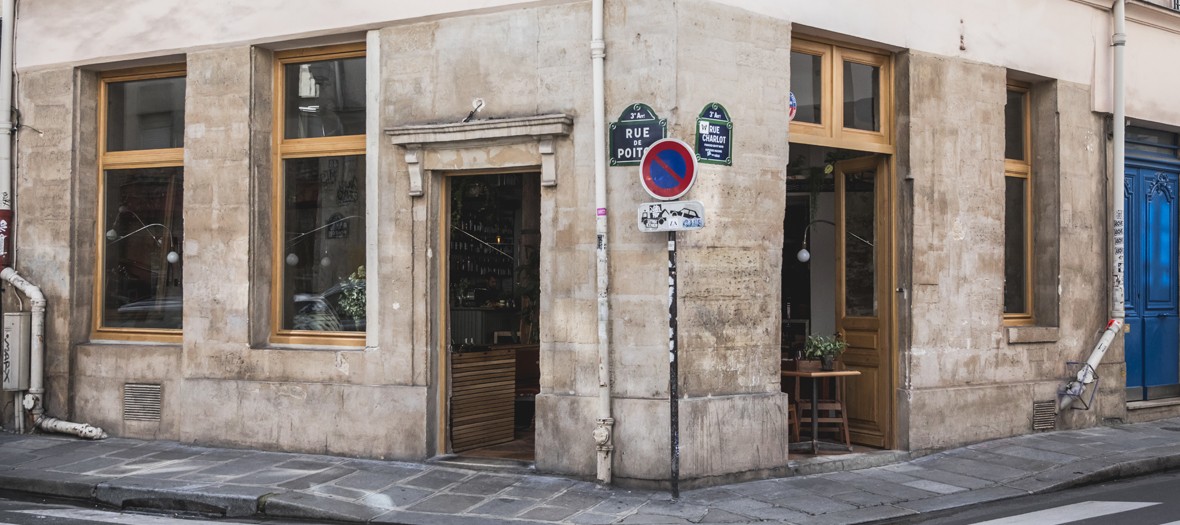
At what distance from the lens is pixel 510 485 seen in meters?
8.88

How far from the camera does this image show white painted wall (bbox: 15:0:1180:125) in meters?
10.1

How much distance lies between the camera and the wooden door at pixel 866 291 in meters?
10.7

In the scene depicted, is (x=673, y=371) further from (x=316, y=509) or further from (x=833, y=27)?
(x=833, y=27)

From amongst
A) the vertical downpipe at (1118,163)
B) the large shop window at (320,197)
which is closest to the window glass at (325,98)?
the large shop window at (320,197)

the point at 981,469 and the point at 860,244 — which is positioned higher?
the point at 860,244

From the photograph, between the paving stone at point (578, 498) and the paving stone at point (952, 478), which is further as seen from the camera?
the paving stone at point (952, 478)

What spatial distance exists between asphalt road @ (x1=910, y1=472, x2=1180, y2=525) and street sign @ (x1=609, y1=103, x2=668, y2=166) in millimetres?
3761

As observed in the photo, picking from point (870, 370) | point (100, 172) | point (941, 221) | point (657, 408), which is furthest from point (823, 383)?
point (100, 172)

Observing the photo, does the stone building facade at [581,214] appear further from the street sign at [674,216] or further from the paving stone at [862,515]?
the paving stone at [862,515]

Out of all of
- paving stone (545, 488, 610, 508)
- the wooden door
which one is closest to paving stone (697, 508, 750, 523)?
paving stone (545, 488, 610, 508)

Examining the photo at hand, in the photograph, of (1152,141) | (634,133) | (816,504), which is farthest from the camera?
(1152,141)

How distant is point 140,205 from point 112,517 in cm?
480

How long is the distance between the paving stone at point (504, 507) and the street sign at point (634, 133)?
2.93 m

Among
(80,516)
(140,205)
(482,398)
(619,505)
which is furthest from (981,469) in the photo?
(140,205)
